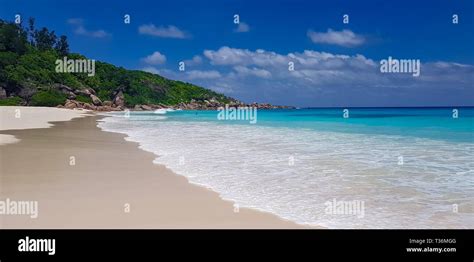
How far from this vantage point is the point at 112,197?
22.0 ft

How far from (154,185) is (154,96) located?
4663 inches

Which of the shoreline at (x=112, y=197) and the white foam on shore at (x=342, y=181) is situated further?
the white foam on shore at (x=342, y=181)

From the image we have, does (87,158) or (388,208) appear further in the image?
(87,158)

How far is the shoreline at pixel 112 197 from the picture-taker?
541 cm

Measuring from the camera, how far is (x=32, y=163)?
9.98 metres

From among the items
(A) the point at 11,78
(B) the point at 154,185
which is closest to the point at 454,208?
(B) the point at 154,185

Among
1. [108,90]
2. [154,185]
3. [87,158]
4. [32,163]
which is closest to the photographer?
[154,185]

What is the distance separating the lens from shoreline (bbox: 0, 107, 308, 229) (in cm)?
541

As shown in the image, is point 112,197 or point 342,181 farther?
point 342,181

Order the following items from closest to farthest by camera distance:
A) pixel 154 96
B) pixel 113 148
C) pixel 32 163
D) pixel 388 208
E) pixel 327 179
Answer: pixel 388 208
pixel 327 179
pixel 32 163
pixel 113 148
pixel 154 96

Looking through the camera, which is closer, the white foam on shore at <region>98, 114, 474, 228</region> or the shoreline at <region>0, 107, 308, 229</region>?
the shoreline at <region>0, 107, 308, 229</region>

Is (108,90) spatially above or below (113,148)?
above
